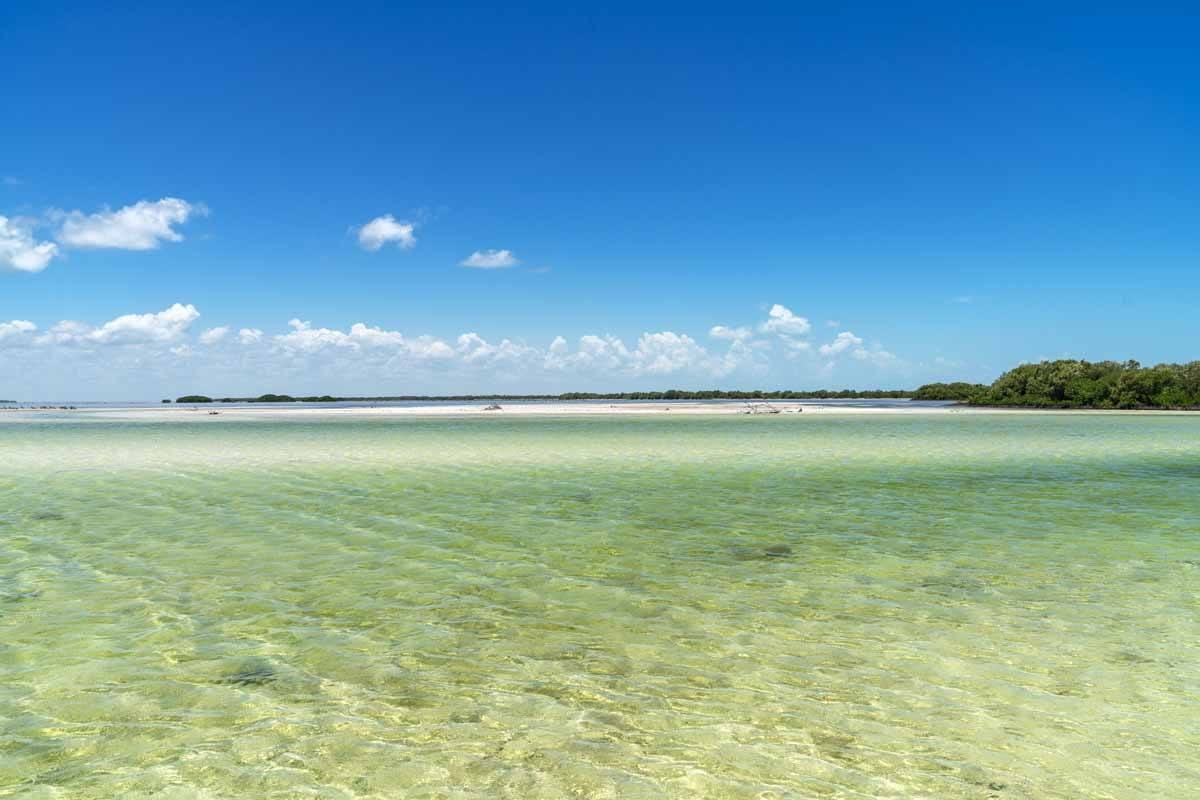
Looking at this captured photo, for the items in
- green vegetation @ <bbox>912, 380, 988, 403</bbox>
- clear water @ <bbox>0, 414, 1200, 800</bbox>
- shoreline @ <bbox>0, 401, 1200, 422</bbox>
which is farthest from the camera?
green vegetation @ <bbox>912, 380, 988, 403</bbox>

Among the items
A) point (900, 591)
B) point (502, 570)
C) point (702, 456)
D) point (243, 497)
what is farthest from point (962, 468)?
point (243, 497)

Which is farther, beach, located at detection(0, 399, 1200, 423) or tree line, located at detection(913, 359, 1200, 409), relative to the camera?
tree line, located at detection(913, 359, 1200, 409)

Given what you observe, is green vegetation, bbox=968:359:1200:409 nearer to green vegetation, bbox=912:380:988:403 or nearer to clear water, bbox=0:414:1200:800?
green vegetation, bbox=912:380:988:403

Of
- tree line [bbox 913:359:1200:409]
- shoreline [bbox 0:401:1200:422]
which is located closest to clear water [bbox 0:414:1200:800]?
shoreline [bbox 0:401:1200:422]

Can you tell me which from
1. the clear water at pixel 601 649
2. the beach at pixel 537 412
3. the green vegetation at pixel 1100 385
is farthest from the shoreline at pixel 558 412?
the clear water at pixel 601 649

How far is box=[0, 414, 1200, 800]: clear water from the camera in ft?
19.7

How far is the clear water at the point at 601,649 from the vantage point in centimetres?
602

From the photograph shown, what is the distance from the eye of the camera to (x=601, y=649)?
347 inches

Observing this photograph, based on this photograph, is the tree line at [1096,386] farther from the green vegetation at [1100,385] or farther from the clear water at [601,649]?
the clear water at [601,649]

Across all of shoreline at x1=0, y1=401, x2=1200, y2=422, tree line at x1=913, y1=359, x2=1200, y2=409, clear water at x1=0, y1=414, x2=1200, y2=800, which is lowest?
clear water at x1=0, y1=414, x2=1200, y2=800

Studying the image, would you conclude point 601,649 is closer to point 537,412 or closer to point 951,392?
point 537,412

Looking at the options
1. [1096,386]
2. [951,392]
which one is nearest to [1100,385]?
[1096,386]

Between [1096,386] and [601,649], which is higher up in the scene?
A: [1096,386]

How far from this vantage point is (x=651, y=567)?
13.0 m
